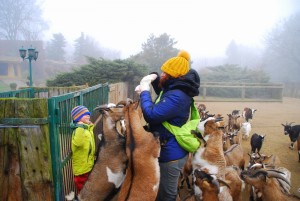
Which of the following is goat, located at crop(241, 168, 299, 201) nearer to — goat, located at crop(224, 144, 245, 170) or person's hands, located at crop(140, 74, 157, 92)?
goat, located at crop(224, 144, 245, 170)

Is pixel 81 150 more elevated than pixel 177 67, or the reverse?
pixel 177 67

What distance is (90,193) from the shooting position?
3.48 metres

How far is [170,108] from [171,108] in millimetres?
13

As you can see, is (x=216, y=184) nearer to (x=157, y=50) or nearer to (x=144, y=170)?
(x=144, y=170)

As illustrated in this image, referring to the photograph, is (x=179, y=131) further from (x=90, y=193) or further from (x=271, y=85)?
(x=271, y=85)

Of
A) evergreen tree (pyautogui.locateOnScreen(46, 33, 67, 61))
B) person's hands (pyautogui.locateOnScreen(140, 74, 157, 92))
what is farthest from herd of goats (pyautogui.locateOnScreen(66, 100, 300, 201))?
evergreen tree (pyautogui.locateOnScreen(46, 33, 67, 61))

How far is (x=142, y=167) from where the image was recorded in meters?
3.00

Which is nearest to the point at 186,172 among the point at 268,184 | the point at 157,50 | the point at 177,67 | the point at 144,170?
the point at 268,184

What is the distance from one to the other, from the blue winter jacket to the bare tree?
6059cm

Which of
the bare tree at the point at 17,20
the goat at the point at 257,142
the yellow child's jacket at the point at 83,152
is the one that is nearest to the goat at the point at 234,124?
the goat at the point at 257,142

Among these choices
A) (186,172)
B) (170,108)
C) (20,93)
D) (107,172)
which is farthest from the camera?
(20,93)

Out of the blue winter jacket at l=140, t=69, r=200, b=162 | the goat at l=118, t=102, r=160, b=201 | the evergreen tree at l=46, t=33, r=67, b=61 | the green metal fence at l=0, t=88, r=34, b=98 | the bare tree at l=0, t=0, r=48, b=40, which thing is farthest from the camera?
the evergreen tree at l=46, t=33, r=67, b=61

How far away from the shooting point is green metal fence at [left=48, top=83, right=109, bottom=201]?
3.16m

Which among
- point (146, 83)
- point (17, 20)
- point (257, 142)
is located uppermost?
point (17, 20)
